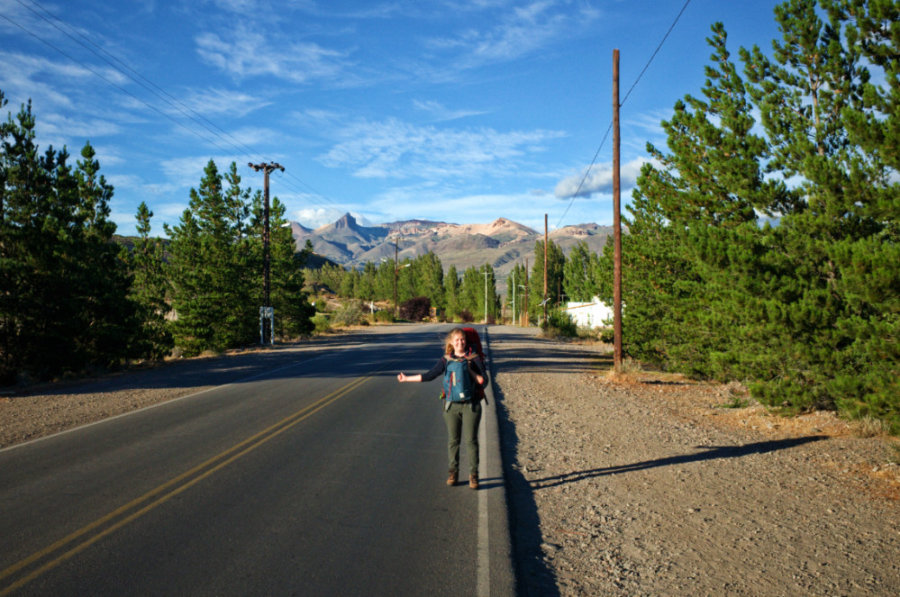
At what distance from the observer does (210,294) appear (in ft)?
115

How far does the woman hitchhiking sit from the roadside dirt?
32.6 inches

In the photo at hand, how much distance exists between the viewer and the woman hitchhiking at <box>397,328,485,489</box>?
6.94 meters

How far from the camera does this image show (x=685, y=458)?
8.85 meters

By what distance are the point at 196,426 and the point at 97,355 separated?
12.3 m

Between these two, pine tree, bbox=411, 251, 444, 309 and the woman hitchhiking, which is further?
pine tree, bbox=411, 251, 444, 309

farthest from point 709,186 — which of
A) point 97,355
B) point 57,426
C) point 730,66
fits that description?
point 97,355

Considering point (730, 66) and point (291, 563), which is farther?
point (730, 66)

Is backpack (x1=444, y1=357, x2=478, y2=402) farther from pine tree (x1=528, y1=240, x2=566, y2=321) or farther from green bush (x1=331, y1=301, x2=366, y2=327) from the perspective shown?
pine tree (x1=528, y1=240, x2=566, y2=321)

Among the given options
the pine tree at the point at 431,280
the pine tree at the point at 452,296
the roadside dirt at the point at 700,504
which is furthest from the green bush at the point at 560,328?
the pine tree at the point at 431,280

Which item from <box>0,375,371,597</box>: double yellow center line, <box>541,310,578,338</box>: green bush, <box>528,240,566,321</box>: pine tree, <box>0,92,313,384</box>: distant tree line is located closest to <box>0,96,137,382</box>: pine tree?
<box>0,92,313,384</box>: distant tree line

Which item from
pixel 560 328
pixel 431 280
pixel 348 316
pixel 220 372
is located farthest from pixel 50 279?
pixel 431 280

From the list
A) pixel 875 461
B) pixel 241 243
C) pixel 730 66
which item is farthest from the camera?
pixel 241 243

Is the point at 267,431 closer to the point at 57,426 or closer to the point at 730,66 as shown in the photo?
the point at 57,426

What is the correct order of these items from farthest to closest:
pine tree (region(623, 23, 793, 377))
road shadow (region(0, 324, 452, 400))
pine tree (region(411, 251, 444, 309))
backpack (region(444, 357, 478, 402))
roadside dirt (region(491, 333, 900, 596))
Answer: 1. pine tree (region(411, 251, 444, 309))
2. road shadow (region(0, 324, 452, 400))
3. pine tree (region(623, 23, 793, 377))
4. backpack (region(444, 357, 478, 402))
5. roadside dirt (region(491, 333, 900, 596))
